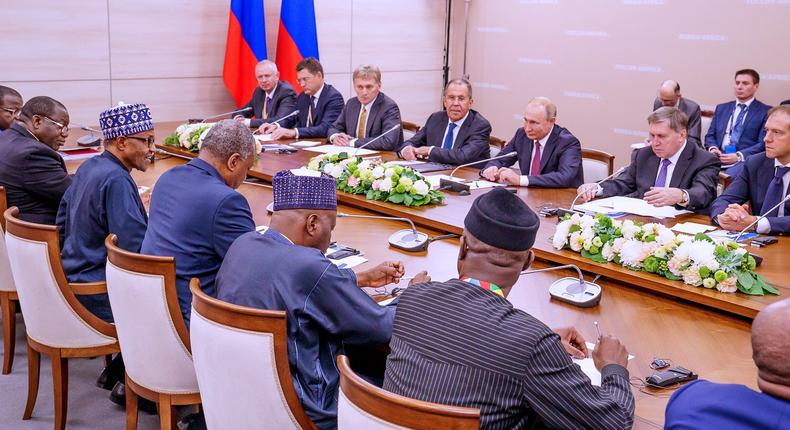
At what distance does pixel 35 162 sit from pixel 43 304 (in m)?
1.13

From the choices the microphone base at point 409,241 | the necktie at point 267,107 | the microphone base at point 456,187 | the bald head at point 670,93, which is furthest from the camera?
the necktie at point 267,107

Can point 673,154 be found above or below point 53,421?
above

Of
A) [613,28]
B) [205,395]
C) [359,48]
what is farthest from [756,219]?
[359,48]

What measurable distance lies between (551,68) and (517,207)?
7.10m

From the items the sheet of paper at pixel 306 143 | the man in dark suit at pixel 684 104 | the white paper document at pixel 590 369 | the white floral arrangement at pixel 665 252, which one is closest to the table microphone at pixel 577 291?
the white floral arrangement at pixel 665 252

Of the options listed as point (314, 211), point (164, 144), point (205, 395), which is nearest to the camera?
point (205, 395)

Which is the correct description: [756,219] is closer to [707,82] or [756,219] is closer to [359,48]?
[707,82]

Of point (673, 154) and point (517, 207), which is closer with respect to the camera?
point (517, 207)

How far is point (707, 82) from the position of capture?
7.55 m

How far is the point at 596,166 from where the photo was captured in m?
5.24

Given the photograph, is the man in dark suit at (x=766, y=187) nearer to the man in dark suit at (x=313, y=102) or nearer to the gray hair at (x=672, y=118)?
the gray hair at (x=672, y=118)

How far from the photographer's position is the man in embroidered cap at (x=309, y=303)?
222cm

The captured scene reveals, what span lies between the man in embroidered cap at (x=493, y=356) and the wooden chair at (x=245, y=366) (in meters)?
0.36

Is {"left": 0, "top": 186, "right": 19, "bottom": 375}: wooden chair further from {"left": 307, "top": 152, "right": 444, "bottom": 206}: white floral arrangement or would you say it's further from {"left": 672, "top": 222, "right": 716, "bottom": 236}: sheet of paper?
{"left": 672, "top": 222, "right": 716, "bottom": 236}: sheet of paper
